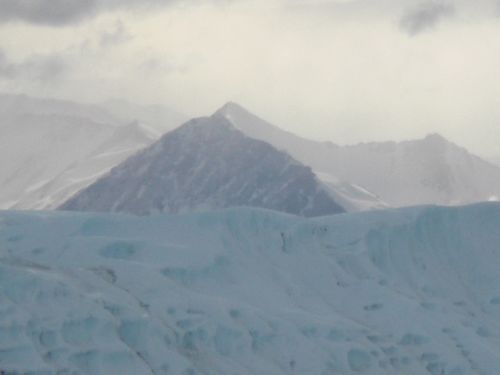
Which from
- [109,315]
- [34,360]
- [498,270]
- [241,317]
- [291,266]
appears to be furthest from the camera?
[498,270]

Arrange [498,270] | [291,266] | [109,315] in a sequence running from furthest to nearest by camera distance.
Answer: [498,270]
[291,266]
[109,315]

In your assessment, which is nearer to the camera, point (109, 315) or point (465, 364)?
point (109, 315)

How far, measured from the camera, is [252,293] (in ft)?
540

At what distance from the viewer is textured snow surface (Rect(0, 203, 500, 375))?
143000 millimetres

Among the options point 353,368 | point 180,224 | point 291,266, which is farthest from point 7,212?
point 353,368

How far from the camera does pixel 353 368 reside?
509 feet

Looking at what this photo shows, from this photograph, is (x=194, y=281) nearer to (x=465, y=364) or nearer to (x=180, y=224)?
(x=180, y=224)

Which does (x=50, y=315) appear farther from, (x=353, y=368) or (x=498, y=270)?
(x=498, y=270)

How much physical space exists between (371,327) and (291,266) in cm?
1291

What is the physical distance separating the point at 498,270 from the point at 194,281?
38717 mm

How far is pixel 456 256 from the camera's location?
18588 centimetres

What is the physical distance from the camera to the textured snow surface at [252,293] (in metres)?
143

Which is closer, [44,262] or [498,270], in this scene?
[44,262]

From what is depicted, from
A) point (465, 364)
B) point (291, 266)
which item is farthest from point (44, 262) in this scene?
point (465, 364)
